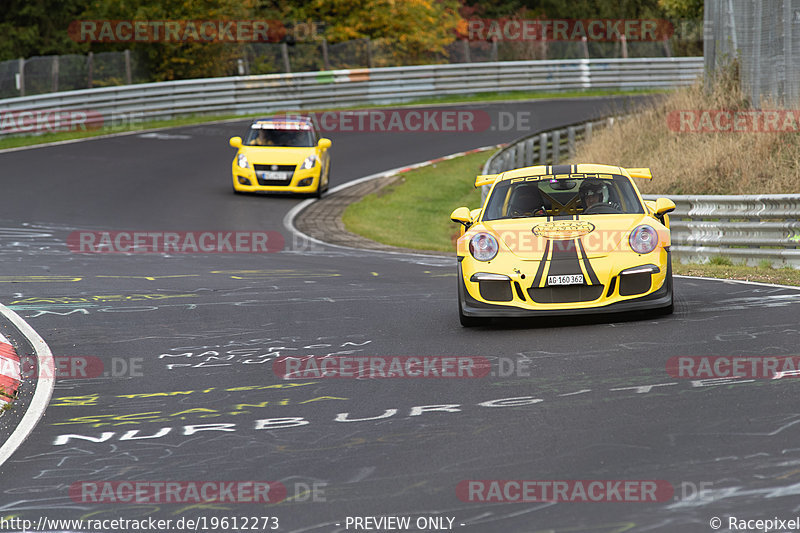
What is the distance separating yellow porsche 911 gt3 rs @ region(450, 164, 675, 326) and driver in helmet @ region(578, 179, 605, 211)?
0.21 metres

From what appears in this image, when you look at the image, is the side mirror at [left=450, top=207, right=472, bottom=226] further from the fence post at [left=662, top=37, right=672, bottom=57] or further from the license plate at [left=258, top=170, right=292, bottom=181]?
the fence post at [left=662, top=37, right=672, bottom=57]


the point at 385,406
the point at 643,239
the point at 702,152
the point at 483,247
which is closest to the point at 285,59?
the point at 702,152

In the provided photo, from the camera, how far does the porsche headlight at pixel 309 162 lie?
24.4 meters

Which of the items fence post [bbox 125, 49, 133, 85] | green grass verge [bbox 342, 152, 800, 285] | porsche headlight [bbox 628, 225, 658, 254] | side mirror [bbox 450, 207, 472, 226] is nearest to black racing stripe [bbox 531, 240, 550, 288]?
porsche headlight [bbox 628, 225, 658, 254]

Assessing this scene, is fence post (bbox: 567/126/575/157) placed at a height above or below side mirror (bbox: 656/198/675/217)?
below

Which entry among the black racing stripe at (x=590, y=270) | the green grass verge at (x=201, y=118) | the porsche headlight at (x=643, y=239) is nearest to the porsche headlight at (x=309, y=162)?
the green grass verge at (x=201, y=118)

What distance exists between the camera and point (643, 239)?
975cm

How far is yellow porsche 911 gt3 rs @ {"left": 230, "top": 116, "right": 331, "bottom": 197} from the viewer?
24.3 meters

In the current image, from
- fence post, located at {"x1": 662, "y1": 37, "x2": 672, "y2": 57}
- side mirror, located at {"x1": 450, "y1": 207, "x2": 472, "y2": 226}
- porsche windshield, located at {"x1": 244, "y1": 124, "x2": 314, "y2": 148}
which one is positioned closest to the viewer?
side mirror, located at {"x1": 450, "y1": 207, "x2": 472, "y2": 226}

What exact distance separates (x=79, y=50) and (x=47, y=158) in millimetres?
18222

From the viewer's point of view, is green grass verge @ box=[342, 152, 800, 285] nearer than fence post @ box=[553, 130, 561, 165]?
Yes

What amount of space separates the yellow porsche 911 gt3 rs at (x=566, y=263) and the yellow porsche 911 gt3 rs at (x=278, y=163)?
14.3 meters

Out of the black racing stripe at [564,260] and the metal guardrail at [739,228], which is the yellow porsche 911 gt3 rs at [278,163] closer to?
the metal guardrail at [739,228]

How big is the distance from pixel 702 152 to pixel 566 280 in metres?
11.8
